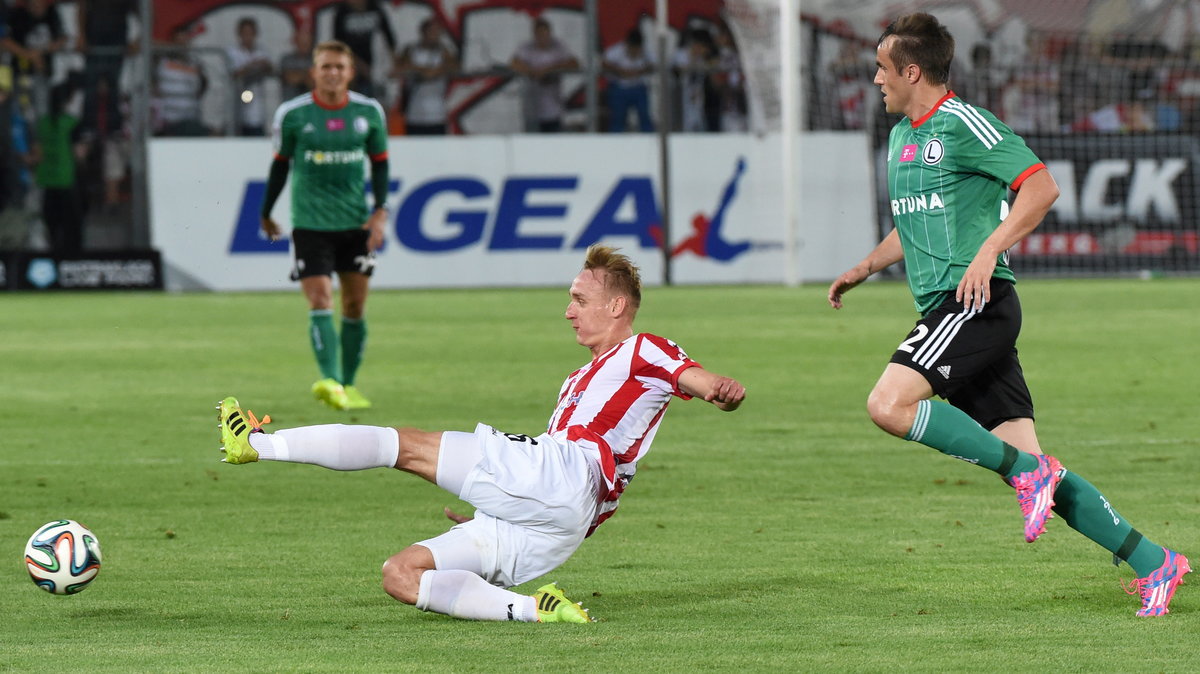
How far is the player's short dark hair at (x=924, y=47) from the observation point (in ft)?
18.8

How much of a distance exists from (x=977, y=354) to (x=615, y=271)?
46.7 inches

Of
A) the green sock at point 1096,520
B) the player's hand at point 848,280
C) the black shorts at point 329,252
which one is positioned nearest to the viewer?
the green sock at point 1096,520

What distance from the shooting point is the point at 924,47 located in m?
5.72

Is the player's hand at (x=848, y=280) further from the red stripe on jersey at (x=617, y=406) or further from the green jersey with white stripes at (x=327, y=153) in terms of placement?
the green jersey with white stripes at (x=327, y=153)

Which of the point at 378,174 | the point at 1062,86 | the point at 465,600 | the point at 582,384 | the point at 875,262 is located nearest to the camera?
the point at 465,600

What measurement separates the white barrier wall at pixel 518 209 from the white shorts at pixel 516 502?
675 inches

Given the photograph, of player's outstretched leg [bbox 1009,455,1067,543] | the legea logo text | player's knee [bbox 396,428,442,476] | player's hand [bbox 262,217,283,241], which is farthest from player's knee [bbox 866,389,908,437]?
the legea logo text

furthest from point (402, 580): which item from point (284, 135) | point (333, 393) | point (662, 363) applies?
point (284, 135)

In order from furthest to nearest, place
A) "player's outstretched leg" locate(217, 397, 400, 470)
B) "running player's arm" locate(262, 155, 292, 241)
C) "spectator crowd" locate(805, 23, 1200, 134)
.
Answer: "spectator crowd" locate(805, 23, 1200, 134) → "running player's arm" locate(262, 155, 292, 241) → "player's outstretched leg" locate(217, 397, 400, 470)

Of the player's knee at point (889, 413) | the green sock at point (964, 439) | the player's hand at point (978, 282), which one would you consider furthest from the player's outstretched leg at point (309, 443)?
the player's hand at point (978, 282)

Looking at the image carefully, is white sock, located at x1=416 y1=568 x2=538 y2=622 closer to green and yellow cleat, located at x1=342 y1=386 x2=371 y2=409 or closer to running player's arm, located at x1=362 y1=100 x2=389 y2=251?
green and yellow cleat, located at x1=342 y1=386 x2=371 y2=409

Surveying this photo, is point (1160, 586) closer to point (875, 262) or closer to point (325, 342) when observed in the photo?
point (875, 262)

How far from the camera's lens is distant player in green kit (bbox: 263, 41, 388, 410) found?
11773 mm

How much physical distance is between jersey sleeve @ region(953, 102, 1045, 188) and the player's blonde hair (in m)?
1.13
